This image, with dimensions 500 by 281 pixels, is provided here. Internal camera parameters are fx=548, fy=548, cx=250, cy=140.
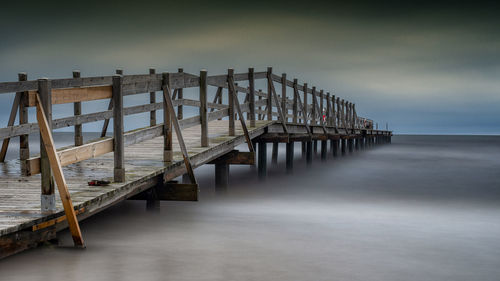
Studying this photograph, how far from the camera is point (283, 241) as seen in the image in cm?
776

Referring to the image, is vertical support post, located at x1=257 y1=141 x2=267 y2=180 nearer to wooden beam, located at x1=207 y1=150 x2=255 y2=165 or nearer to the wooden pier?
the wooden pier

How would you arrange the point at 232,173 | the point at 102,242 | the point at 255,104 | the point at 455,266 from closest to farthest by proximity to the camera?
the point at 455,266 < the point at 102,242 < the point at 255,104 < the point at 232,173

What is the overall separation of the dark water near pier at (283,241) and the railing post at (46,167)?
0.74 meters

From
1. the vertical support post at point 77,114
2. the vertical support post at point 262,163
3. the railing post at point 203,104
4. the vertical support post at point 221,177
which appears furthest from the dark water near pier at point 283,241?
the vertical support post at point 262,163

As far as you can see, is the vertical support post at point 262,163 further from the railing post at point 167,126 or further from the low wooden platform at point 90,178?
→ the railing post at point 167,126

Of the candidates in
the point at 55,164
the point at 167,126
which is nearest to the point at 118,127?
the point at 55,164

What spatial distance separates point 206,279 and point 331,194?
9.49m

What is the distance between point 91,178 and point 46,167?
1813 mm

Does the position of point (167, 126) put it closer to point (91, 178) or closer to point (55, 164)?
point (91, 178)

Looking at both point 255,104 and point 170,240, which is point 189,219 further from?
point 255,104

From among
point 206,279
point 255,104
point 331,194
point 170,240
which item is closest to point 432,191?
Result: point 331,194

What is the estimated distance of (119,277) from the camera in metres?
5.69

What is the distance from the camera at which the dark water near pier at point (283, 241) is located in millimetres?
6039

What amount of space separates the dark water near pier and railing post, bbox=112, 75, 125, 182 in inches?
A: 38.3
